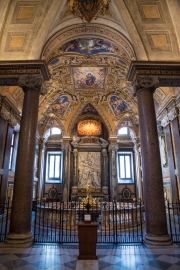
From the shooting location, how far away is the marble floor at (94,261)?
4461 millimetres

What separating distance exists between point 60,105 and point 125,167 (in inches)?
369

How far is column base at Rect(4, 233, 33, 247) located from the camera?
5992 mm

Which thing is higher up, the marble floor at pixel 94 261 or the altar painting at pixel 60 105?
the altar painting at pixel 60 105

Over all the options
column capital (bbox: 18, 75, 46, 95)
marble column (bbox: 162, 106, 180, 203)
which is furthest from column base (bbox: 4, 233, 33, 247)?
marble column (bbox: 162, 106, 180, 203)

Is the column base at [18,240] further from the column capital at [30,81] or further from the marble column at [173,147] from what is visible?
the marble column at [173,147]

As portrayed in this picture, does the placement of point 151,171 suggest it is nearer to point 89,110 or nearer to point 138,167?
point 138,167

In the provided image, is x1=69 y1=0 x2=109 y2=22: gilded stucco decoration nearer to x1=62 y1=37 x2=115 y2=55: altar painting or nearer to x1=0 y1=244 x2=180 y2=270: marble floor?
x1=62 y1=37 x2=115 y2=55: altar painting

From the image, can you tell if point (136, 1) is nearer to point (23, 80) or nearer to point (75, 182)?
point (23, 80)

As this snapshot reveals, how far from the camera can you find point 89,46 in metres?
12.1

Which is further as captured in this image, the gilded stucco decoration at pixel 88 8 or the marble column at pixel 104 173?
the marble column at pixel 104 173

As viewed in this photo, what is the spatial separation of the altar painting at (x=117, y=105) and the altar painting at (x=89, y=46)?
6641mm

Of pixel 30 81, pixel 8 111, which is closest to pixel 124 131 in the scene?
pixel 8 111

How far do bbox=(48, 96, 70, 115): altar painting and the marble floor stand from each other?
561 inches

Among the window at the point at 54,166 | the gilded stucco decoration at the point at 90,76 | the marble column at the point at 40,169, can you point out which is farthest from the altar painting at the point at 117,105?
the marble column at the point at 40,169
